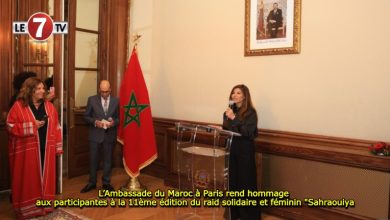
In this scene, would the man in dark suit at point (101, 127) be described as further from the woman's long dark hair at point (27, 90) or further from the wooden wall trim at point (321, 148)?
the wooden wall trim at point (321, 148)

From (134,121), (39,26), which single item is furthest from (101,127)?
(39,26)

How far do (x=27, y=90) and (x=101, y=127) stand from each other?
3.52 ft

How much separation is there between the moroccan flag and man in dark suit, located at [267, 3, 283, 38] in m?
1.72

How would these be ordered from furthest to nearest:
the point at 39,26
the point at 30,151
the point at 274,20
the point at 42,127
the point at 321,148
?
1. the point at 274,20
2. the point at 39,26
3. the point at 42,127
4. the point at 30,151
5. the point at 321,148

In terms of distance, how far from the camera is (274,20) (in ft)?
12.7

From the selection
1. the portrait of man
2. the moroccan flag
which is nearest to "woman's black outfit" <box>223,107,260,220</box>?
the portrait of man

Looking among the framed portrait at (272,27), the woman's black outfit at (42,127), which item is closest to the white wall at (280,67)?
the framed portrait at (272,27)

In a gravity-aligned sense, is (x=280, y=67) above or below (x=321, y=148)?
above

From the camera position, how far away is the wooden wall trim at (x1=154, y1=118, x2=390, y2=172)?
296 cm

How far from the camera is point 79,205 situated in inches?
152

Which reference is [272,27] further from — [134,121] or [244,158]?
[134,121]

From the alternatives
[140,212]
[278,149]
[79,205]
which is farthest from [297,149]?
[79,205]

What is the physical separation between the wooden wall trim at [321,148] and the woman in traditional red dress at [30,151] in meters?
2.26

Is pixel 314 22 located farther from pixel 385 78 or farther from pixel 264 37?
pixel 385 78
